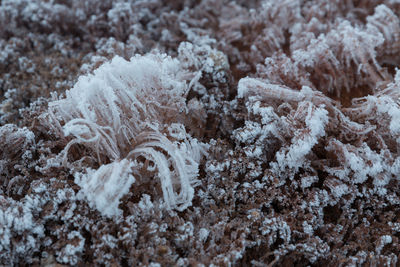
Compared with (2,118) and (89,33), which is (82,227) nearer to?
(2,118)

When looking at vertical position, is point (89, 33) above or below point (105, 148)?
above

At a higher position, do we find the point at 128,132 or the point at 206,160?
the point at 128,132

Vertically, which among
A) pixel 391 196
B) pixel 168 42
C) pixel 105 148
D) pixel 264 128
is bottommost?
pixel 391 196

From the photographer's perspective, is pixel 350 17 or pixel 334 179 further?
pixel 350 17

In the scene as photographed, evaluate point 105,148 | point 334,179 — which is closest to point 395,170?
point 334,179

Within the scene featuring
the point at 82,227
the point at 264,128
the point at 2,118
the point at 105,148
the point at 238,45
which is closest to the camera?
the point at 82,227
